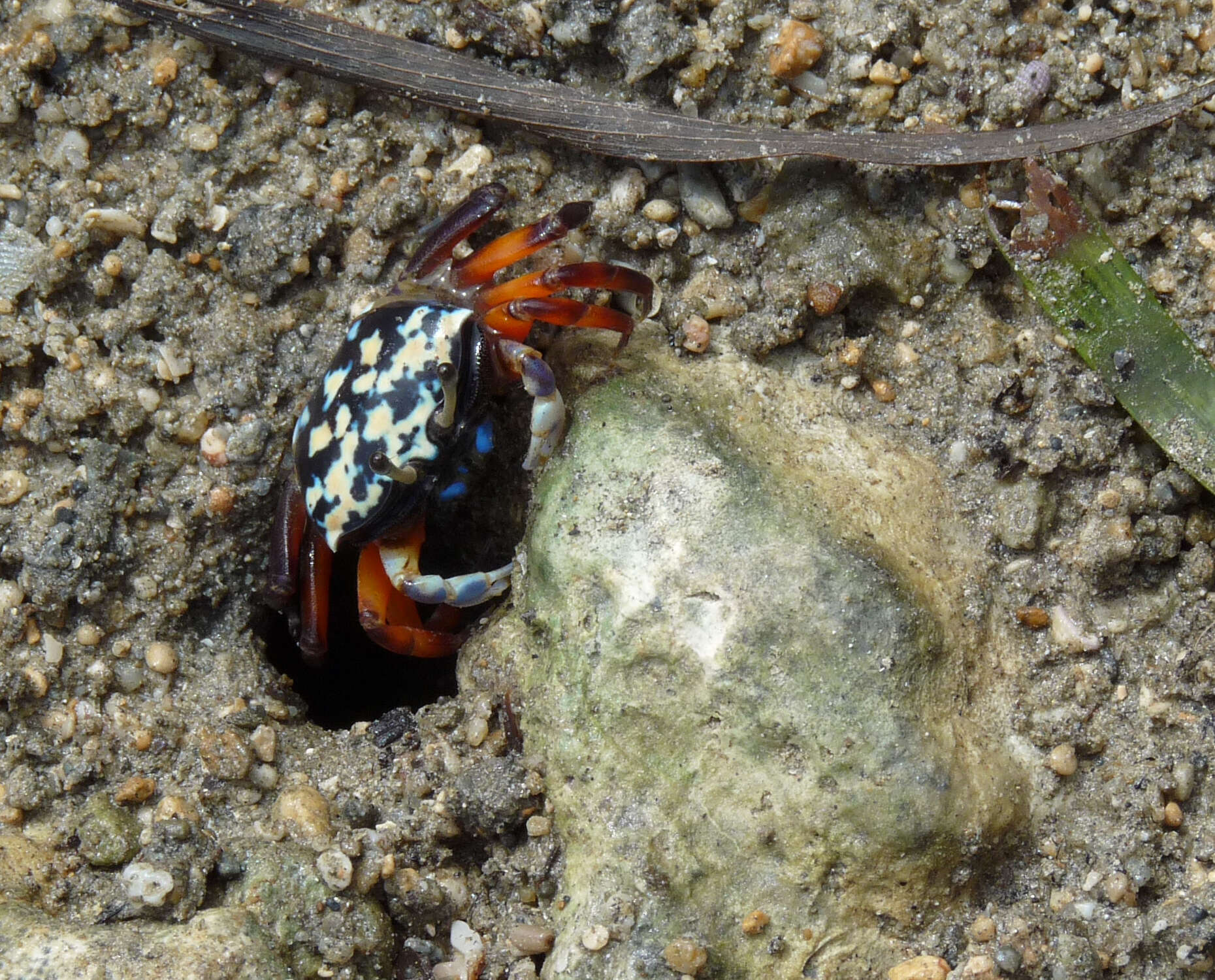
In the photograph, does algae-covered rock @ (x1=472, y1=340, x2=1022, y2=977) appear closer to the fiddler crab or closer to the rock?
the fiddler crab

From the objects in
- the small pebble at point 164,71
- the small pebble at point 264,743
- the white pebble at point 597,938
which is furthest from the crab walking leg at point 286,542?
the white pebble at point 597,938

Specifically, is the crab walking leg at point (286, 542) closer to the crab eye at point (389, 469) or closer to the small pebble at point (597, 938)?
the crab eye at point (389, 469)

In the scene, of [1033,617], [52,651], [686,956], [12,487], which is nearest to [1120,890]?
[1033,617]

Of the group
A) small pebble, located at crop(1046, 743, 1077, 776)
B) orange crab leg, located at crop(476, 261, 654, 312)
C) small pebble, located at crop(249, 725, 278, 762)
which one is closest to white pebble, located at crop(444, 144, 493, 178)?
orange crab leg, located at crop(476, 261, 654, 312)

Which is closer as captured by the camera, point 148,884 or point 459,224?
point 148,884

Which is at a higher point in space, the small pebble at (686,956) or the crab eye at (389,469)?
the crab eye at (389,469)

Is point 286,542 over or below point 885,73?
below

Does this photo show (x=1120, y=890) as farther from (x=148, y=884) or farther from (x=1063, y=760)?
(x=148, y=884)
